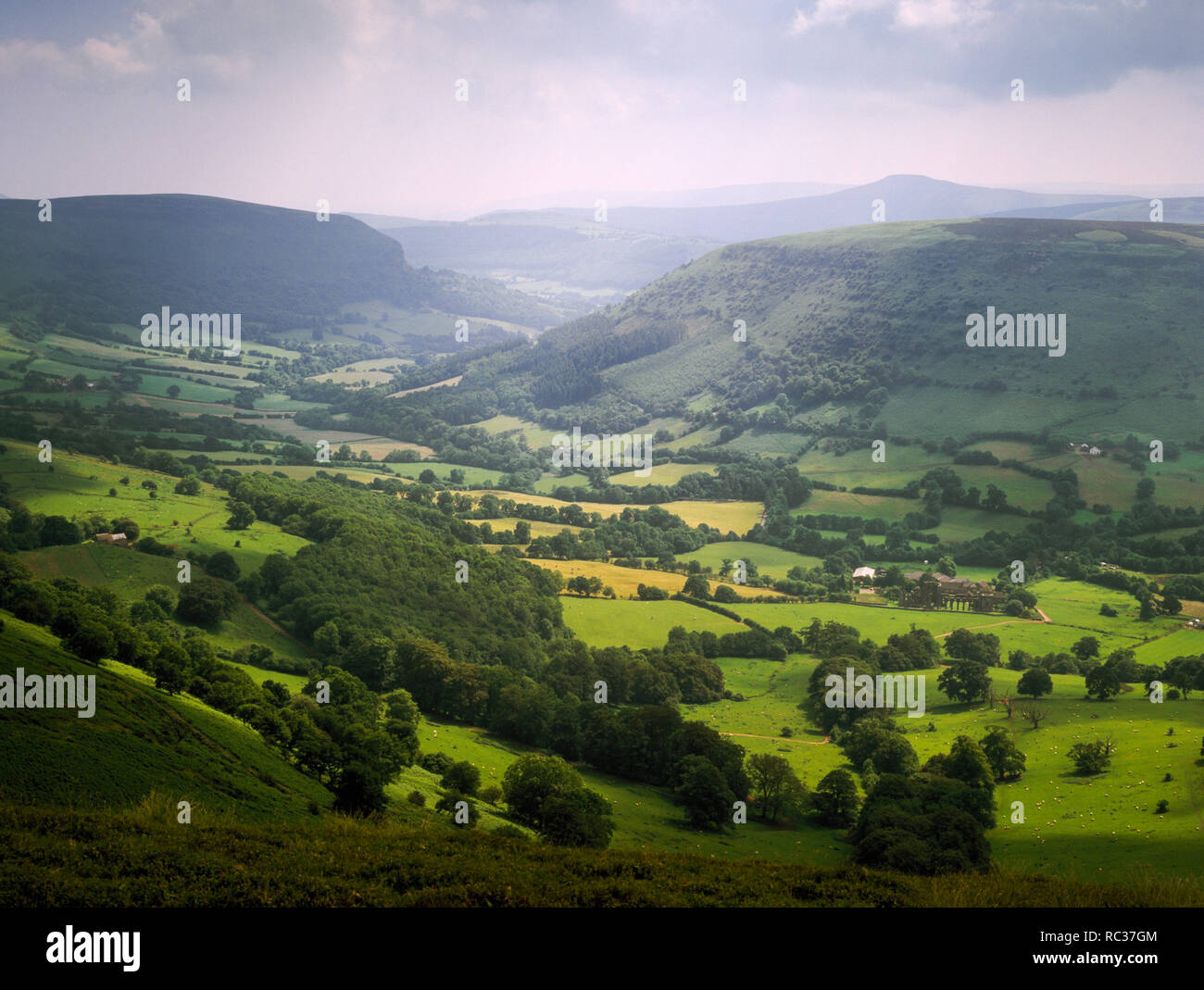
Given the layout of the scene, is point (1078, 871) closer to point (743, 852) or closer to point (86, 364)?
point (743, 852)

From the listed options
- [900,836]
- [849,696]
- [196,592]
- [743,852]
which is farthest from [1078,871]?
[196,592]

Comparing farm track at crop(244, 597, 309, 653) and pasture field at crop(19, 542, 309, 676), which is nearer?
pasture field at crop(19, 542, 309, 676)

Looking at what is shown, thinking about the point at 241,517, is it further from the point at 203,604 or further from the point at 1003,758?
the point at 1003,758

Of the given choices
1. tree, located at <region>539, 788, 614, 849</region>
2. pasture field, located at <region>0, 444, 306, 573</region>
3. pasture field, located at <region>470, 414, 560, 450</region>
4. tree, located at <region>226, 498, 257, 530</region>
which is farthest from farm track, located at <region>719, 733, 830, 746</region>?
pasture field, located at <region>470, 414, 560, 450</region>

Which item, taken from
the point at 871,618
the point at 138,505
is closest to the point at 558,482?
the point at 871,618

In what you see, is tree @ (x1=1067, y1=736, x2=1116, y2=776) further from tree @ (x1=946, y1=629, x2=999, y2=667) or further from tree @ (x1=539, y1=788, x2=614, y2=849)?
tree @ (x1=539, y1=788, x2=614, y2=849)

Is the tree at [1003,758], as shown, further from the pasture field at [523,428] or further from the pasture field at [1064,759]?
the pasture field at [523,428]
